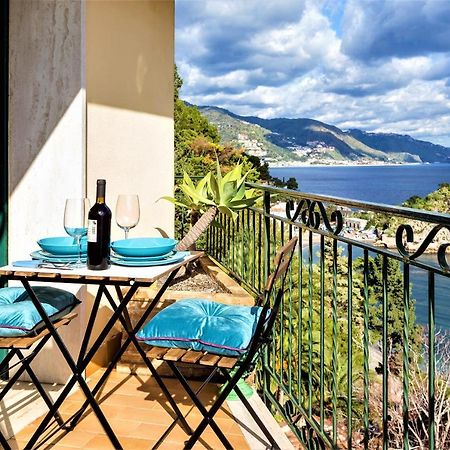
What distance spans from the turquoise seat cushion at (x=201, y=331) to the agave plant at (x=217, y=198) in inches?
63.7

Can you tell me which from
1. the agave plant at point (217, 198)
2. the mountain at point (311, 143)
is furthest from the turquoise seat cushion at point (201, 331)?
the mountain at point (311, 143)

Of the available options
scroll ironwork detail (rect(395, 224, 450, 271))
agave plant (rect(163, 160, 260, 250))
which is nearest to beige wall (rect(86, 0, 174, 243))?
agave plant (rect(163, 160, 260, 250))

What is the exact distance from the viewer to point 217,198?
3691mm

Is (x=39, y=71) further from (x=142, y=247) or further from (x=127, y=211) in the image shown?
(x=142, y=247)

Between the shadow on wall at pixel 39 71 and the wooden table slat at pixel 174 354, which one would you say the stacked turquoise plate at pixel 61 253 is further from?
the shadow on wall at pixel 39 71

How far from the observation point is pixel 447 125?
7681 cm

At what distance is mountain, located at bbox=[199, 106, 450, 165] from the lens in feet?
126

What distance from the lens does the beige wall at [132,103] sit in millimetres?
3061

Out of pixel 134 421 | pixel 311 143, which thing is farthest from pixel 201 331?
pixel 311 143

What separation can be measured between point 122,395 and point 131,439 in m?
0.51

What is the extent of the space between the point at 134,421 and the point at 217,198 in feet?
5.72

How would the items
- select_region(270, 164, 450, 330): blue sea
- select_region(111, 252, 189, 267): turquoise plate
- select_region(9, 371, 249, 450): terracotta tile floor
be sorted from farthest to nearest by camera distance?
select_region(270, 164, 450, 330): blue sea, select_region(9, 371, 249, 450): terracotta tile floor, select_region(111, 252, 189, 267): turquoise plate

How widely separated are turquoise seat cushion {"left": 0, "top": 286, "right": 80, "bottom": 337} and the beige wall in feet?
3.05

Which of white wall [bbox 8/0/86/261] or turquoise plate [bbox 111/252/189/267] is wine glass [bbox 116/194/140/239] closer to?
turquoise plate [bbox 111/252/189/267]
